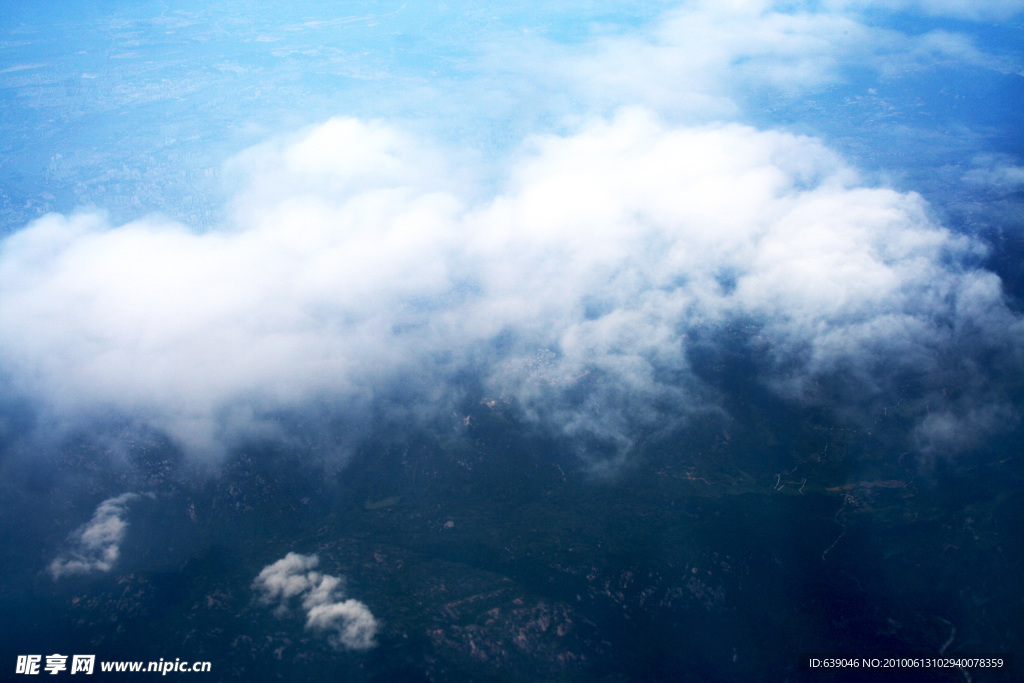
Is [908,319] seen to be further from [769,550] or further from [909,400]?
[769,550]

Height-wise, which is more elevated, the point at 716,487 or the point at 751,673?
the point at 716,487

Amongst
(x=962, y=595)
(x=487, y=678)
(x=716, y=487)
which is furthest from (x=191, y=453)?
(x=962, y=595)

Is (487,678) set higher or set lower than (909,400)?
lower

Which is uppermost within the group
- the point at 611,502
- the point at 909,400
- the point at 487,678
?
the point at 909,400

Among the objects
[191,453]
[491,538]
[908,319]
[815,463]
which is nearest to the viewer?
[491,538]

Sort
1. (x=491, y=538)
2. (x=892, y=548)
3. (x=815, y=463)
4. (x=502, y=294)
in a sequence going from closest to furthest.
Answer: (x=892, y=548) → (x=491, y=538) → (x=815, y=463) → (x=502, y=294)

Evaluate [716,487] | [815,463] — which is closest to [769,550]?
[716,487]

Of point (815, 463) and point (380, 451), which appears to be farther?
point (380, 451)

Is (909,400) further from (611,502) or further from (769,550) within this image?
(611,502)

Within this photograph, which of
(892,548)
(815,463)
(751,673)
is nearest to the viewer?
(751,673)
